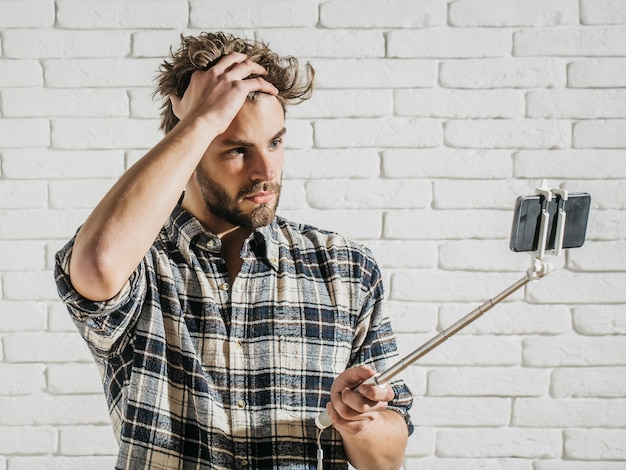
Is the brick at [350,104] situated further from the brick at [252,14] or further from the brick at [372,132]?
the brick at [252,14]

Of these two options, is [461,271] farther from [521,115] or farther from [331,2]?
[331,2]

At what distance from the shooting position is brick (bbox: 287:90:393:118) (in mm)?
1902

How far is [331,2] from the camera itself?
1892mm

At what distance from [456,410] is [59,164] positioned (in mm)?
1113

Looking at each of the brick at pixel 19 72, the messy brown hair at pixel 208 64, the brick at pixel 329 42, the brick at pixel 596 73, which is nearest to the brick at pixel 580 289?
the brick at pixel 596 73

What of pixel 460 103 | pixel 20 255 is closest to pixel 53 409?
pixel 20 255

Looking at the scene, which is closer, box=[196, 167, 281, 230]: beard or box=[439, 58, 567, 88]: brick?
box=[196, 167, 281, 230]: beard

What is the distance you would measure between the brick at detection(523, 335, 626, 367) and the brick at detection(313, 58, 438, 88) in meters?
0.70

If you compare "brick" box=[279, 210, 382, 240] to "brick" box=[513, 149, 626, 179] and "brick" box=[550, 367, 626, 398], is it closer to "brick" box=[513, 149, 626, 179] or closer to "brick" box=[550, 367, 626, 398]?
"brick" box=[513, 149, 626, 179]

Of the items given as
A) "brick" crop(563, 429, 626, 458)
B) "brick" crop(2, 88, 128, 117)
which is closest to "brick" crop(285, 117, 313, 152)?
"brick" crop(2, 88, 128, 117)

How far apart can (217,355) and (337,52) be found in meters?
0.88

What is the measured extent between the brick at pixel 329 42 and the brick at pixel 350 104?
86 millimetres

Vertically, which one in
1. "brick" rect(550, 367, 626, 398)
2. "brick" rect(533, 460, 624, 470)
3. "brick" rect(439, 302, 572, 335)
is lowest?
"brick" rect(533, 460, 624, 470)

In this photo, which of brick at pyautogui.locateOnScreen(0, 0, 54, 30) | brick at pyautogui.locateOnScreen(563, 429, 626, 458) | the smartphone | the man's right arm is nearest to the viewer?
the smartphone
